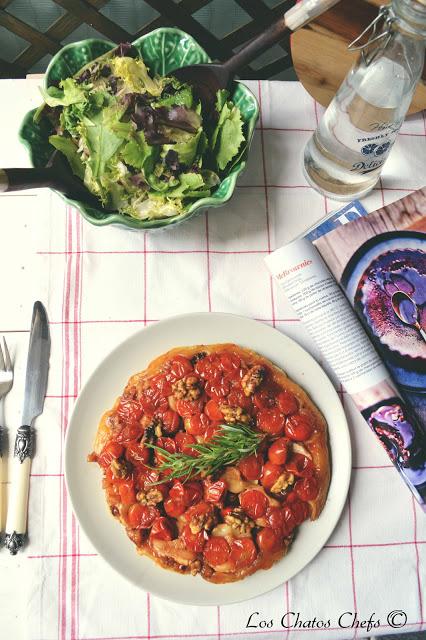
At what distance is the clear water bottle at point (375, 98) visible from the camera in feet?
2.81

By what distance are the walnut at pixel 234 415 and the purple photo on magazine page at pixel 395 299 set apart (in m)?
0.22

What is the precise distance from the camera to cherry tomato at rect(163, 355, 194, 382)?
1057 mm

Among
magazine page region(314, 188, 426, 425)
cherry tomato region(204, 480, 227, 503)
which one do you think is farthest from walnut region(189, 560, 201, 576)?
magazine page region(314, 188, 426, 425)

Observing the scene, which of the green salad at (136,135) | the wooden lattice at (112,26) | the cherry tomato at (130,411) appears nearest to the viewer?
the green salad at (136,135)

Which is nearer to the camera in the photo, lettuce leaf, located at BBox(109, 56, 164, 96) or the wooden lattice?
lettuce leaf, located at BBox(109, 56, 164, 96)

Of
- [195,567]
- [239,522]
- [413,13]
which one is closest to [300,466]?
[239,522]

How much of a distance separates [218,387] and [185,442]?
0.11m

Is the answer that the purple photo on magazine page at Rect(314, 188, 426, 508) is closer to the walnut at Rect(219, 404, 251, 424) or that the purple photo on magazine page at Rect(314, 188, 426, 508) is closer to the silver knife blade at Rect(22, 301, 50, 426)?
the walnut at Rect(219, 404, 251, 424)

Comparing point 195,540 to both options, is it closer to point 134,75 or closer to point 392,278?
point 392,278

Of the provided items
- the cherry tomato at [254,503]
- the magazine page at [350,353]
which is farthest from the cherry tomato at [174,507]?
the magazine page at [350,353]

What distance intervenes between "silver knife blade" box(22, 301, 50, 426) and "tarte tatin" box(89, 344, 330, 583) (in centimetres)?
13

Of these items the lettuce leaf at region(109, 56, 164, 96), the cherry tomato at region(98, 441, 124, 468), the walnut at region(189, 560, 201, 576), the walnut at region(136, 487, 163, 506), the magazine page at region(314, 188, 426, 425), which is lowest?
the walnut at region(189, 560, 201, 576)

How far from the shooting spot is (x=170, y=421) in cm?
104

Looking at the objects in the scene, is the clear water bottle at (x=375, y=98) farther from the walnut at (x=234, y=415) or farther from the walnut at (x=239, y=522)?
the walnut at (x=239, y=522)
